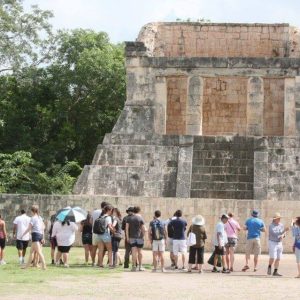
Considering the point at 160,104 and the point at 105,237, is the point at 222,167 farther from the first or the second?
the point at 105,237

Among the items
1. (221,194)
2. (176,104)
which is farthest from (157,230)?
(176,104)

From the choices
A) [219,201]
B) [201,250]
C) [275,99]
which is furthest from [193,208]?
[275,99]

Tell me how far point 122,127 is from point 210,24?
7.37 metres

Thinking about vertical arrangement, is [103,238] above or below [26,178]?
below

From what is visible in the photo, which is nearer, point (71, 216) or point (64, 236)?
point (64, 236)

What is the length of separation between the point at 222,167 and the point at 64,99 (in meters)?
14.0

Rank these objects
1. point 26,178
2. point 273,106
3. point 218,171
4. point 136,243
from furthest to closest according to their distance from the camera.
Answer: point 26,178 < point 273,106 < point 218,171 < point 136,243

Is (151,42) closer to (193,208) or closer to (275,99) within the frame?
(275,99)

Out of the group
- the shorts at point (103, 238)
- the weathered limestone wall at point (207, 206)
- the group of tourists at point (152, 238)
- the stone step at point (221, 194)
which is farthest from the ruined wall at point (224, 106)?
the shorts at point (103, 238)

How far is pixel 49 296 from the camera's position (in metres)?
13.7

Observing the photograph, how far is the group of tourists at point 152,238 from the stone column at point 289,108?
1000cm

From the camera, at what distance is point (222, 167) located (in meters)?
27.7

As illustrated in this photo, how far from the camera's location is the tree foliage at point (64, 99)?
127 ft

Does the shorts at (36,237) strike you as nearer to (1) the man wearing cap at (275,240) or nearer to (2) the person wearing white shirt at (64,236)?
(2) the person wearing white shirt at (64,236)
